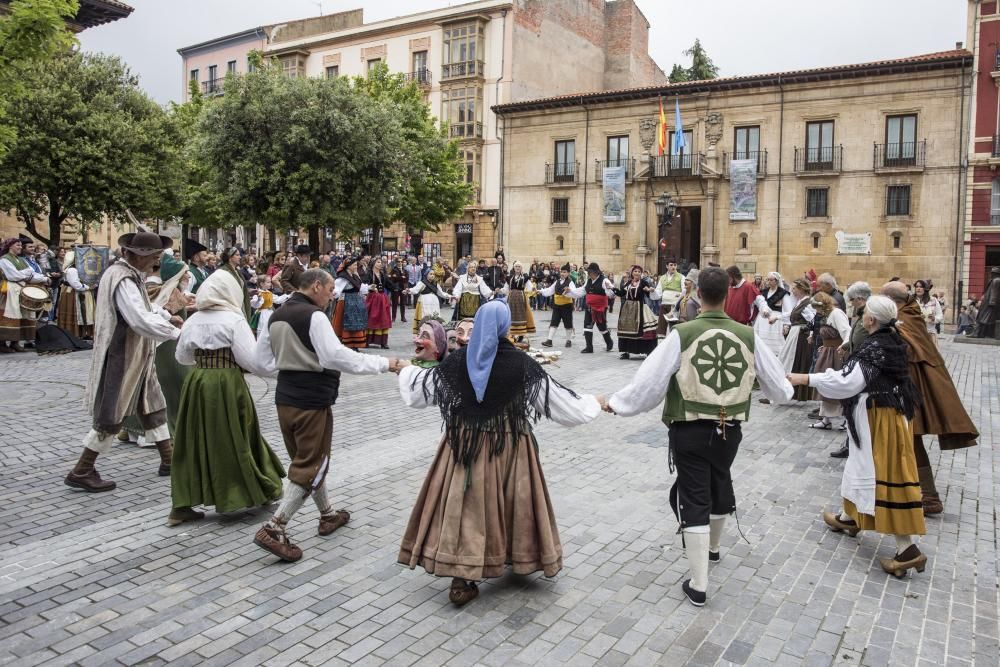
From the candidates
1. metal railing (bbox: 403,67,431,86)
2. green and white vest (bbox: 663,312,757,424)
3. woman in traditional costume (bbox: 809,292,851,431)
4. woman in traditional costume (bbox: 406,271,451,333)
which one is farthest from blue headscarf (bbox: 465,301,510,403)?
metal railing (bbox: 403,67,431,86)

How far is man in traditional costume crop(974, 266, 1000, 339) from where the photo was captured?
814 inches

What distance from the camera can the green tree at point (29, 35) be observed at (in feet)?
24.7

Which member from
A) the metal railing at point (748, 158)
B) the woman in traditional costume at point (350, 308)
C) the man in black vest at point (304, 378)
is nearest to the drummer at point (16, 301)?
the woman in traditional costume at point (350, 308)

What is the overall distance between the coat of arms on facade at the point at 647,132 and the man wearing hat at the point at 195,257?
27.5 meters

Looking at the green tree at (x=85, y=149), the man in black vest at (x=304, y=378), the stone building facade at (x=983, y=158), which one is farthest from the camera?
the stone building facade at (x=983, y=158)

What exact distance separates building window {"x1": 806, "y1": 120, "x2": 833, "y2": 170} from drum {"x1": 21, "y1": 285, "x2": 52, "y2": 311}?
2887 centimetres

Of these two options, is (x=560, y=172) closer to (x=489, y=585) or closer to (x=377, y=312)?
Answer: (x=377, y=312)

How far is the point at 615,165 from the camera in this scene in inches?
1448

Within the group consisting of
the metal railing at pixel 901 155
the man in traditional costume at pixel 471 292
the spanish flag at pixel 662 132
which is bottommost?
the man in traditional costume at pixel 471 292

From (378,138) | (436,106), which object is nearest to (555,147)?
(436,106)

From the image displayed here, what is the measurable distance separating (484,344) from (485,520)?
94cm

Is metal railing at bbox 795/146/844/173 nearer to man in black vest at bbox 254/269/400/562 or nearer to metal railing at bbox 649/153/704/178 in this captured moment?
metal railing at bbox 649/153/704/178

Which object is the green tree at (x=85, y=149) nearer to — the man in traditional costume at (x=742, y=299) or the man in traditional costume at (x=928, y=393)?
the man in traditional costume at (x=742, y=299)

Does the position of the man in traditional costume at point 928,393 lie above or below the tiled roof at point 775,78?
below
